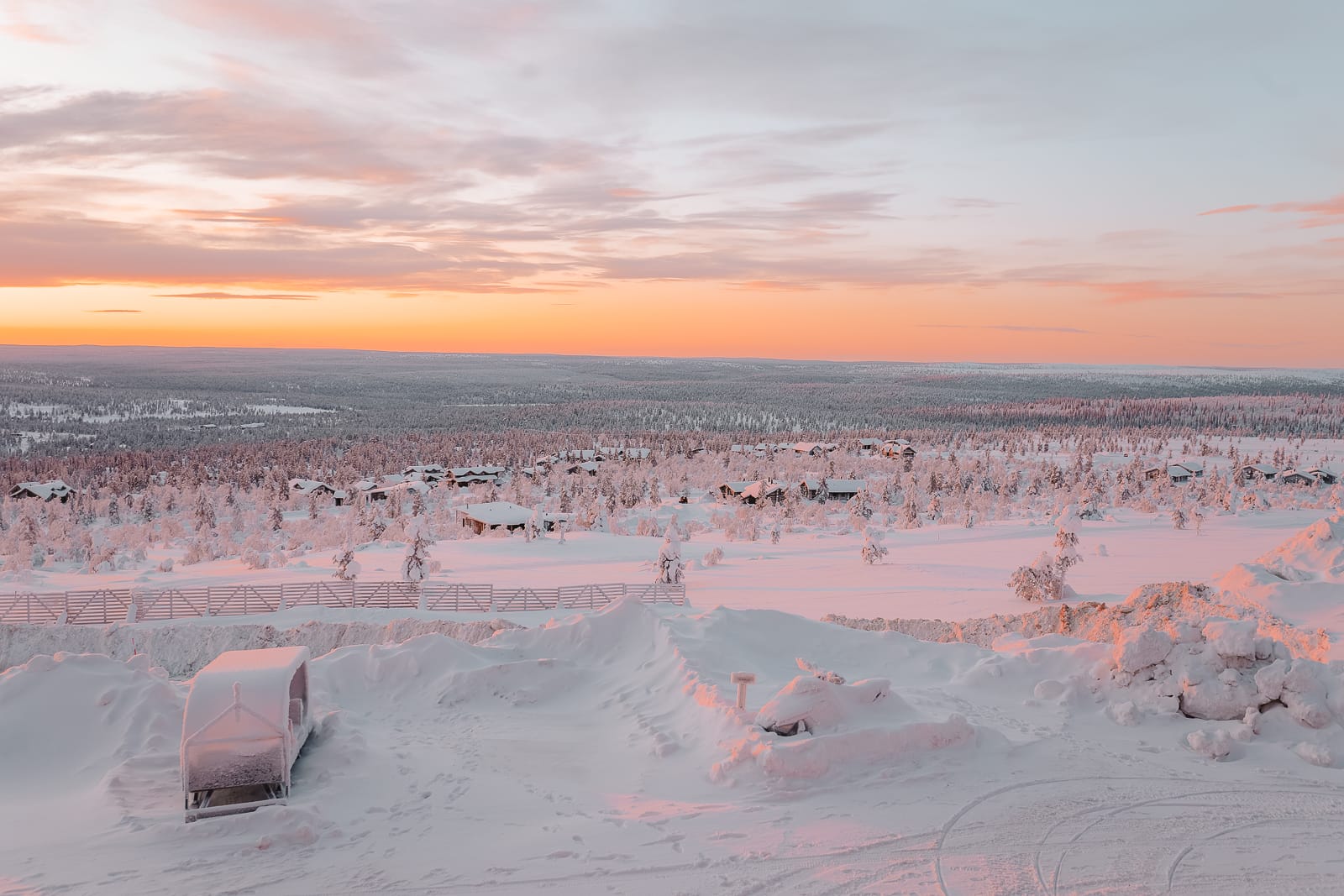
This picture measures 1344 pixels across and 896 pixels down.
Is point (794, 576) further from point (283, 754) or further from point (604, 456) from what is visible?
point (604, 456)

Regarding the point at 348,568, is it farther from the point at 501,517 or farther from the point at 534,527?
the point at 501,517

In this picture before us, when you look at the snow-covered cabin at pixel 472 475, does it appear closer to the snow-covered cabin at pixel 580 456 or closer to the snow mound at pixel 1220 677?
the snow-covered cabin at pixel 580 456

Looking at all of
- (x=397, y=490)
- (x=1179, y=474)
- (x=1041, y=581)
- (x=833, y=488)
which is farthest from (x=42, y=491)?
(x=1179, y=474)

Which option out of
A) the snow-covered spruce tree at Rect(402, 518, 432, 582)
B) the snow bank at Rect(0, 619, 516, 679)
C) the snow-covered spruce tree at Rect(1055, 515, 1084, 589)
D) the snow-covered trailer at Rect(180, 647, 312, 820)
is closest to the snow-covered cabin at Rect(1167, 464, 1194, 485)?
the snow-covered spruce tree at Rect(1055, 515, 1084, 589)

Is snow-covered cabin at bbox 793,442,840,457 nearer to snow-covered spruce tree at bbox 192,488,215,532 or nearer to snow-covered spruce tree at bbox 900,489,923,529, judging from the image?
snow-covered spruce tree at bbox 900,489,923,529

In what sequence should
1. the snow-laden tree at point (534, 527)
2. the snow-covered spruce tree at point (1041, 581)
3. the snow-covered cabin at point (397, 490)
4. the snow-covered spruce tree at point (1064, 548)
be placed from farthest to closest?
the snow-covered cabin at point (397, 490) < the snow-laden tree at point (534, 527) < the snow-covered spruce tree at point (1064, 548) < the snow-covered spruce tree at point (1041, 581)

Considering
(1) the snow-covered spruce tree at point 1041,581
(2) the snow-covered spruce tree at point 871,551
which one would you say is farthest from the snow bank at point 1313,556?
(2) the snow-covered spruce tree at point 871,551
